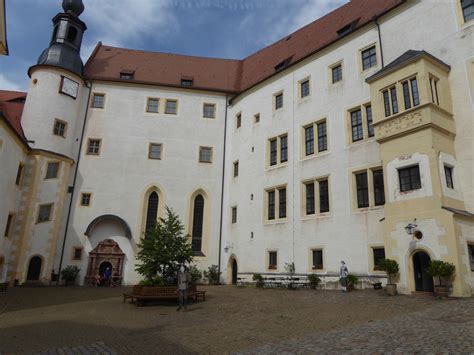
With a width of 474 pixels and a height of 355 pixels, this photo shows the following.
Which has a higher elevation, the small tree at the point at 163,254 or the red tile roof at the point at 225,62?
the red tile roof at the point at 225,62

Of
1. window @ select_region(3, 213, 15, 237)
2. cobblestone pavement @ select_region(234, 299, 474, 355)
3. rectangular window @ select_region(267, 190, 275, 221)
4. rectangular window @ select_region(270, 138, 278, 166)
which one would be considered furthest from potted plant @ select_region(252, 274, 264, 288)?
window @ select_region(3, 213, 15, 237)

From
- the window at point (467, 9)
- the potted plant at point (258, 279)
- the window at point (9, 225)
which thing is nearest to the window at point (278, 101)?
the potted plant at point (258, 279)

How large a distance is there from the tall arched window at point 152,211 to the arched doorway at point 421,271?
1894 cm

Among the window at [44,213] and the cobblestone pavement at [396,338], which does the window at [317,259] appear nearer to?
the cobblestone pavement at [396,338]

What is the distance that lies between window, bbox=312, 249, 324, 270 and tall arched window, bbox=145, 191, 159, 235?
1295 centimetres

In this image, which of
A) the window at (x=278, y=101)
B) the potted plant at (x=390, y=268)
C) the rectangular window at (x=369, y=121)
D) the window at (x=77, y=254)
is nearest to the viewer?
the potted plant at (x=390, y=268)

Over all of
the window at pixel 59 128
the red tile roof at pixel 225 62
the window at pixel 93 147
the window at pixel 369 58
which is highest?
the red tile roof at pixel 225 62

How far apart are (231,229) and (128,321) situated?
684 inches

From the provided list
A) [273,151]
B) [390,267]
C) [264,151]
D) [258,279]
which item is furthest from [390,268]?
[264,151]

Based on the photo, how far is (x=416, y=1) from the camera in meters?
19.8

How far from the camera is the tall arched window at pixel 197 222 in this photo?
2895 cm

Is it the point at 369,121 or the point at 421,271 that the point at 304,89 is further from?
the point at 421,271

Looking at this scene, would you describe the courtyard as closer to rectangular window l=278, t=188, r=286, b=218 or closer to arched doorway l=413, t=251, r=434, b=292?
arched doorway l=413, t=251, r=434, b=292

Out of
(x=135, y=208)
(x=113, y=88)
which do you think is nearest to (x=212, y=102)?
(x=113, y=88)
